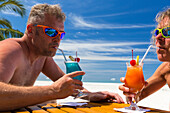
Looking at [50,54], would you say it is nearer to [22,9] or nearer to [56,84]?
[56,84]

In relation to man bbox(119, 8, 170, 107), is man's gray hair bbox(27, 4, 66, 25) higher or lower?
higher

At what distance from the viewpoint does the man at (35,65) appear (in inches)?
62.6

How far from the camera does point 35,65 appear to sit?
2820 mm

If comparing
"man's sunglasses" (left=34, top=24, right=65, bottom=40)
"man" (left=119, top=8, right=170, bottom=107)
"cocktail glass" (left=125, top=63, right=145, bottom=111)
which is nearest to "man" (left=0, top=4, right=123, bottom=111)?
"man's sunglasses" (left=34, top=24, right=65, bottom=40)

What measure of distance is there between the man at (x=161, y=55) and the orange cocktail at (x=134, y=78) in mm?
53

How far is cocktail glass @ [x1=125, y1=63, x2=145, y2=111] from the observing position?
181 centimetres

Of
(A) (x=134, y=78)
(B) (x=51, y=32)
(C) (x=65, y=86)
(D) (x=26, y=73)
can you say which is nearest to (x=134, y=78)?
(A) (x=134, y=78)

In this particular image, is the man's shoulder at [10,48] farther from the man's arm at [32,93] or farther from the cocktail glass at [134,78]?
the cocktail glass at [134,78]

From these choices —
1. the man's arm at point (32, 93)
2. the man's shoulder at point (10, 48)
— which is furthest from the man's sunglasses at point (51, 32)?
the man's arm at point (32, 93)

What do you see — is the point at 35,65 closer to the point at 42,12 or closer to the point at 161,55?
the point at 42,12

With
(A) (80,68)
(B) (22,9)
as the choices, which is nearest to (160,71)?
(A) (80,68)

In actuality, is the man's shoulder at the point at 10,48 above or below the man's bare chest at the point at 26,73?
above

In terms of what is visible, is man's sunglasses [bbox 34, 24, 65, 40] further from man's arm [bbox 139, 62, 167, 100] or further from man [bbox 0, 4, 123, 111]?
man's arm [bbox 139, 62, 167, 100]

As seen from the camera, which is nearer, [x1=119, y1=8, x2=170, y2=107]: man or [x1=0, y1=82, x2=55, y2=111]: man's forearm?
[x1=0, y1=82, x2=55, y2=111]: man's forearm
